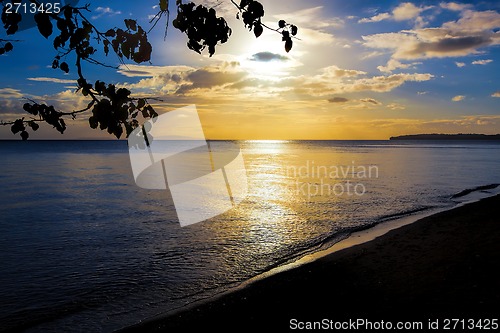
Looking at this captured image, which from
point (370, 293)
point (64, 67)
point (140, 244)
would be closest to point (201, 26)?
point (64, 67)

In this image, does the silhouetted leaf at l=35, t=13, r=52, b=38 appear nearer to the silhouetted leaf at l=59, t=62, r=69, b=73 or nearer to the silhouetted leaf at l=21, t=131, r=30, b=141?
the silhouetted leaf at l=59, t=62, r=69, b=73

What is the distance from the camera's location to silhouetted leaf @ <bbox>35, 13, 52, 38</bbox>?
8.06 feet

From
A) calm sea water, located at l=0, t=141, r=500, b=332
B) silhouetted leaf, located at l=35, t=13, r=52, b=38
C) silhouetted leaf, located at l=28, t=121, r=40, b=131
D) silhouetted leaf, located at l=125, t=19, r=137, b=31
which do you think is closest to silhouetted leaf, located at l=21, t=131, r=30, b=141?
silhouetted leaf, located at l=28, t=121, r=40, b=131

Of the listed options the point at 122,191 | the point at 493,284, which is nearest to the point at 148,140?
the point at 493,284

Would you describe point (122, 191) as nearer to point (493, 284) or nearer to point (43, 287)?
point (43, 287)

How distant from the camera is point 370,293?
8.50 metres

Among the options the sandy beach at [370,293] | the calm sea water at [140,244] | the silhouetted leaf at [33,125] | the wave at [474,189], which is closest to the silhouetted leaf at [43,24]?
the silhouetted leaf at [33,125]

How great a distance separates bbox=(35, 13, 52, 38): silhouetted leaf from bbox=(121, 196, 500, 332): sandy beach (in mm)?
6381

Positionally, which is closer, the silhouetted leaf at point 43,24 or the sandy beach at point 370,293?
the silhouetted leaf at point 43,24

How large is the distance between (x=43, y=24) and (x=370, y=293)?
8.46 m

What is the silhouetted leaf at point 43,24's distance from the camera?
246 centimetres

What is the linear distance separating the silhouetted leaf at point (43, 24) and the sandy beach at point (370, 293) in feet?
20.9

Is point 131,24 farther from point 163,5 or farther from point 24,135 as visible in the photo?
point 24,135

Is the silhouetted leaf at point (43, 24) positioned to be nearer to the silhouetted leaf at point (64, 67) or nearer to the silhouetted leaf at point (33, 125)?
the silhouetted leaf at point (64, 67)
